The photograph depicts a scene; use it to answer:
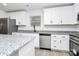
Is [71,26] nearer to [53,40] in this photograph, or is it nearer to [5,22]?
[53,40]

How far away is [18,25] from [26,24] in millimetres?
560

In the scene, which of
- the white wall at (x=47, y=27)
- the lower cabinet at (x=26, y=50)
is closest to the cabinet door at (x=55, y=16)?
the white wall at (x=47, y=27)

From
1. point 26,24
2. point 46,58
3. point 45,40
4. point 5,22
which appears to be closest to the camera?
point 46,58

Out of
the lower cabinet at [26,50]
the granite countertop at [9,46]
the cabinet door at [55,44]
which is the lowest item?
the cabinet door at [55,44]

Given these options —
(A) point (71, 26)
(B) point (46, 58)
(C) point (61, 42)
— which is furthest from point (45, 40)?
(B) point (46, 58)

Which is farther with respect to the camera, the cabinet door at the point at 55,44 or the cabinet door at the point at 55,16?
the cabinet door at the point at 55,16

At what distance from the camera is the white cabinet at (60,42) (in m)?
3.35

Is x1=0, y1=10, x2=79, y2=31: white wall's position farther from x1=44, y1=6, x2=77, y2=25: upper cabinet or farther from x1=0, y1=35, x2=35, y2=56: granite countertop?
x1=0, y1=35, x2=35, y2=56: granite countertop

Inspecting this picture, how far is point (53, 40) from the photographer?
3.55m

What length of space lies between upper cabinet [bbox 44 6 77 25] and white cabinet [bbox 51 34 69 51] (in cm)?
67

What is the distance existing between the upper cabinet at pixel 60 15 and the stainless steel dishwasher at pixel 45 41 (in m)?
0.66

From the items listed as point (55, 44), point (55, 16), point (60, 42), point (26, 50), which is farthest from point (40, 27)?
point (26, 50)

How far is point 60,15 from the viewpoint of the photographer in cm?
368

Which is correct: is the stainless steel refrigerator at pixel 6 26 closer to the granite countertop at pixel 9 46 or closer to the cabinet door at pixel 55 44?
the cabinet door at pixel 55 44
